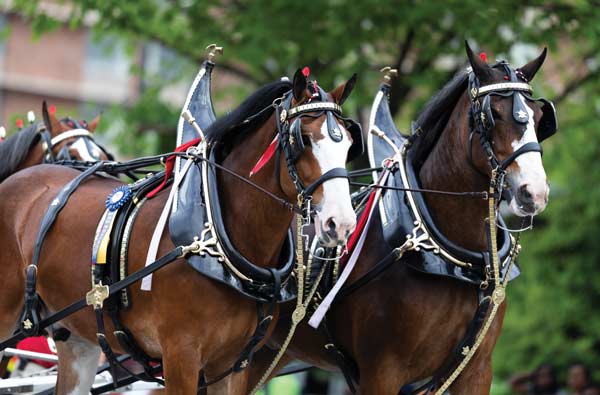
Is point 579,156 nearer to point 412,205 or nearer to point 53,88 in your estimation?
point 412,205

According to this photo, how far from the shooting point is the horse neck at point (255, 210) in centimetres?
481

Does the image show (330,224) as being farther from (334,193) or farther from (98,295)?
(98,295)

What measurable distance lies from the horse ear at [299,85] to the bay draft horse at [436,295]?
2.91 feet

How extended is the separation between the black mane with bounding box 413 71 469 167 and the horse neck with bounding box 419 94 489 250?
8cm

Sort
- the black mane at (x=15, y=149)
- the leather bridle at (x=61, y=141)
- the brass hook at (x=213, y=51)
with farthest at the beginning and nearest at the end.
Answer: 1. the leather bridle at (x=61, y=141)
2. the black mane at (x=15, y=149)
3. the brass hook at (x=213, y=51)

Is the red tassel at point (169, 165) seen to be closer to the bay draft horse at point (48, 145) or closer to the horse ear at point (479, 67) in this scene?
the horse ear at point (479, 67)

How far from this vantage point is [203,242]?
475 centimetres

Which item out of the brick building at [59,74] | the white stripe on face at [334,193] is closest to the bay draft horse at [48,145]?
the white stripe on face at [334,193]

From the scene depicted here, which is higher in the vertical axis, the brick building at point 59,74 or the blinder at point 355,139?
the blinder at point 355,139

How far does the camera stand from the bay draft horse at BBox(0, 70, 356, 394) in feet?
15.0

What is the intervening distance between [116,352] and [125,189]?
2.68 ft

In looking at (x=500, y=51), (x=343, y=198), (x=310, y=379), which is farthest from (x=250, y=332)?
(x=310, y=379)

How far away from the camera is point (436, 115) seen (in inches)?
212

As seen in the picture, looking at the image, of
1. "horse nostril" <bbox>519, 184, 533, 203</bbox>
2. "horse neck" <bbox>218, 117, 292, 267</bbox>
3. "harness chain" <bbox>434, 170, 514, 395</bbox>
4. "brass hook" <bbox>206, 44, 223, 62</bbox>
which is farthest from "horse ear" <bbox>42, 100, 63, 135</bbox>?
"horse nostril" <bbox>519, 184, 533, 203</bbox>
